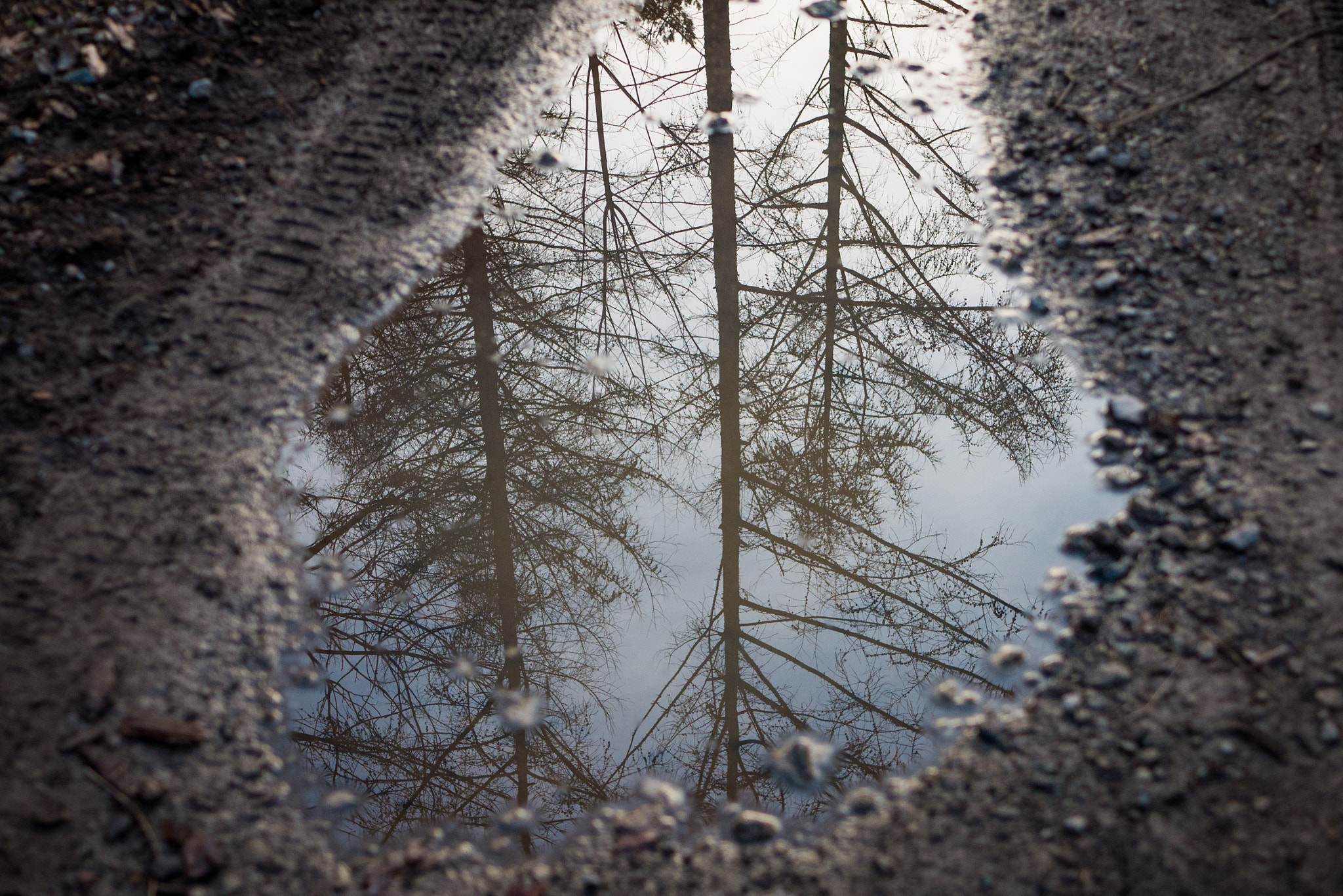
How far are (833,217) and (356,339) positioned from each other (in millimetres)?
2690

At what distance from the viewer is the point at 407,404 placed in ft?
9.87

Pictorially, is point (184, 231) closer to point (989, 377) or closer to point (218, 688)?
point (218, 688)

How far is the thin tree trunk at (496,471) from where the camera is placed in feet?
7.25

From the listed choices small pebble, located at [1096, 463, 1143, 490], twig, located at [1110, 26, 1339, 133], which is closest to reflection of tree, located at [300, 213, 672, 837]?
small pebble, located at [1096, 463, 1143, 490]

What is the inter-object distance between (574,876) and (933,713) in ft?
3.15

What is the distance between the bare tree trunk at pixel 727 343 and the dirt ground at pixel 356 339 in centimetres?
66

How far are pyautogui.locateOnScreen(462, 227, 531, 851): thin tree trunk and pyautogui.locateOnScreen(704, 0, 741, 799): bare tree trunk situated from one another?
621 mm

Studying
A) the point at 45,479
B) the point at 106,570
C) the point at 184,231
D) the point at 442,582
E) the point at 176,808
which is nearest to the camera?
the point at 176,808

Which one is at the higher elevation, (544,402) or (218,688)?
(544,402)

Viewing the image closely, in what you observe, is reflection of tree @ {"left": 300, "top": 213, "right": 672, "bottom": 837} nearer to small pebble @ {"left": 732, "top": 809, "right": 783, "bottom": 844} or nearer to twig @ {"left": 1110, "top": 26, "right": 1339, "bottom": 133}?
small pebble @ {"left": 732, "top": 809, "right": 783, "bottom": 844}

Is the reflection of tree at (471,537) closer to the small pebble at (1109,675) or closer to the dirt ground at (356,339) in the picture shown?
the dirt ground at (356,339)

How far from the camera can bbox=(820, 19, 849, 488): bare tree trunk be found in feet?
11.2

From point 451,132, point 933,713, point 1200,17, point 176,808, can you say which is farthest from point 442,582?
point 1200,17

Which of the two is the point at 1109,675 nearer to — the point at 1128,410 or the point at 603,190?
the point at 1128,410
